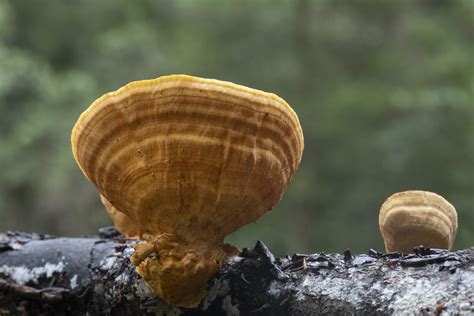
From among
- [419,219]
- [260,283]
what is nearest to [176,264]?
[260,283]

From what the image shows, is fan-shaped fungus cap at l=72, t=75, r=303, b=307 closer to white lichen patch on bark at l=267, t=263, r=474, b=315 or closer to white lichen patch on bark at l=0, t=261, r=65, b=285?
white lichen patch on bark at l=267, t=263, r=474, b=315

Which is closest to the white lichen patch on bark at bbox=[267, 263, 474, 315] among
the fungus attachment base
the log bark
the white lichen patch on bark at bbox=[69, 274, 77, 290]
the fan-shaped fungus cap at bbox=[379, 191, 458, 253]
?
the log bark

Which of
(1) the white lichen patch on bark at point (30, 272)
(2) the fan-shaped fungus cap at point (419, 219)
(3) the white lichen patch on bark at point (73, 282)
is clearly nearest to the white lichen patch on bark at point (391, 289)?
(2) the fan-shaped fungus cap at point (419, 219)

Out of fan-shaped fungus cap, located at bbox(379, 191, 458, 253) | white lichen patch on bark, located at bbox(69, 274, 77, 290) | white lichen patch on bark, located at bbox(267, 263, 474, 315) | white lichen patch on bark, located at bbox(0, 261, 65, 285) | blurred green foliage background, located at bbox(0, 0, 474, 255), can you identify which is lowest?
white lichen patch on bark, located at bbox(267, 263, 474, 315)

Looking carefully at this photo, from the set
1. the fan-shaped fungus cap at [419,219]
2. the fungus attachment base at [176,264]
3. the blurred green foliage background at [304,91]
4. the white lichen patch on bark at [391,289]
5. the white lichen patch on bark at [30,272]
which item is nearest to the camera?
the white lichen patch on bark at [391,289]

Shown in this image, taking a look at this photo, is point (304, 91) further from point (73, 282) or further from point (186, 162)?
point (186, 162)

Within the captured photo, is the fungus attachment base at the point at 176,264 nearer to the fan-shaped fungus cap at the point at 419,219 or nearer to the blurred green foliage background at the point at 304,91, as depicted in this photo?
the fan-shaped fungus cap at the point at 419,219
